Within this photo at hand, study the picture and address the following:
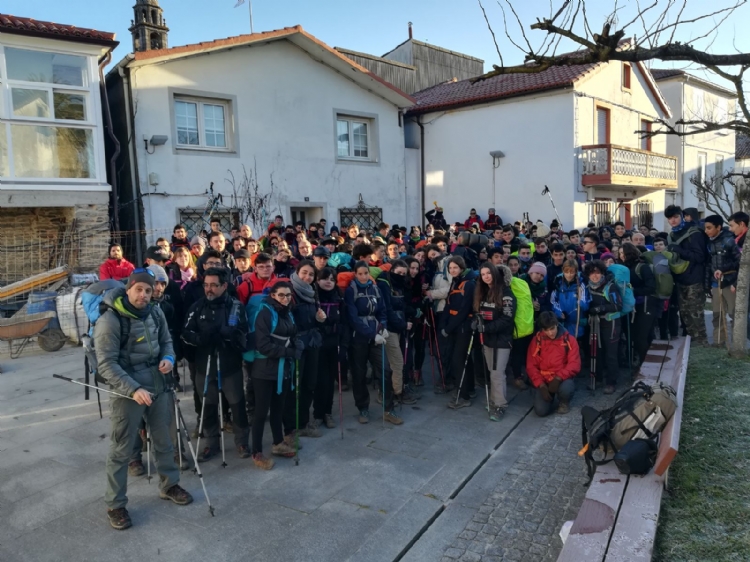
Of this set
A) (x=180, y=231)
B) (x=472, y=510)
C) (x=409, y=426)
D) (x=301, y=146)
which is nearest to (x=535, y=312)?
(x=409, y=426)

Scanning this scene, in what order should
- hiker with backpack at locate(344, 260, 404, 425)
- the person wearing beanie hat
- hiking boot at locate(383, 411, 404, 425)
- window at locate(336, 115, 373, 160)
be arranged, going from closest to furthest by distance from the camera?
hiker with backpack at locate(344, 260, 404, 425), hiking boot at locate(383, 411, 404, 425), the person wearing beanie hat, window at locate(336, 115, 373, 160)

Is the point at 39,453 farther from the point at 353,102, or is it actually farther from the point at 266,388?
the point at 353,102

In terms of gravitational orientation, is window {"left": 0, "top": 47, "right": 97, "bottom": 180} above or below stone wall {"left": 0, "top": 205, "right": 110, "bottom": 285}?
above

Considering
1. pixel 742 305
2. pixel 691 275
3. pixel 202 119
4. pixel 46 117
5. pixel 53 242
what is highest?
pixel 202 119

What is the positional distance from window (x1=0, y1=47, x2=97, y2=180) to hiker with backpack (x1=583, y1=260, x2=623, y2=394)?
978 cm

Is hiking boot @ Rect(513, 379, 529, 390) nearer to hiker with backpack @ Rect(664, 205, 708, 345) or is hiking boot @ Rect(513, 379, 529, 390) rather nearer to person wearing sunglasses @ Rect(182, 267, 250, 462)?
hiker with backpack @ Rect(664, 205, 708, 345)

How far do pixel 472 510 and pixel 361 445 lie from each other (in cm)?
153

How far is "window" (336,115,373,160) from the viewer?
16328 mm

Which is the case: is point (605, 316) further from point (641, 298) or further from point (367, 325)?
point (367, 325)

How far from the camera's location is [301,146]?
15.2 meters

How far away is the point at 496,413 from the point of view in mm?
6348

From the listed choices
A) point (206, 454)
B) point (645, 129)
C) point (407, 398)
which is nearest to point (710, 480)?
point (407, 398)

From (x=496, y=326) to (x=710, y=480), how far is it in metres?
2.61

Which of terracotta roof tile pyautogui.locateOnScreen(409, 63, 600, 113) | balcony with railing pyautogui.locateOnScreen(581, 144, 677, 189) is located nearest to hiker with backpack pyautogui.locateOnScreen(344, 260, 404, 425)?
terracotta roof tile pyautogui.locateOnScreen(409, 63, 600, 113)
